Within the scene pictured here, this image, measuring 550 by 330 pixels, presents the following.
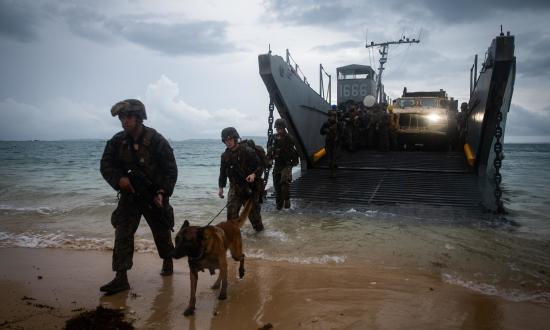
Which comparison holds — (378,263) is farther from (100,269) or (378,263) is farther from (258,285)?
(100,269)

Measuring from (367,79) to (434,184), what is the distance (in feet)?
44.7

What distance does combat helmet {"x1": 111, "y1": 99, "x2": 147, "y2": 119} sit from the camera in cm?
368

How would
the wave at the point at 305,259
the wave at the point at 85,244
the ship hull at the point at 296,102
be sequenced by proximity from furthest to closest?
the ship hull at the point at 296,102 < the wave at the point at 85,244 < the wave at the point at 305,259

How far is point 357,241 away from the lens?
586 cm

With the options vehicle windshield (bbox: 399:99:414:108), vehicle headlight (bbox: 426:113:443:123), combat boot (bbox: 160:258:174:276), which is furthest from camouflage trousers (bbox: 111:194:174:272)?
vehicle windshield (bbox: 399:99:414:108)

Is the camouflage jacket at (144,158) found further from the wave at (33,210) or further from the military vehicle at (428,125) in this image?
the military vehicle at (428,125)

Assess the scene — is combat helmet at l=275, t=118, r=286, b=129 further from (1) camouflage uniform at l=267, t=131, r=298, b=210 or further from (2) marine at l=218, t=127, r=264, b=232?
(2) marine at l=218, t=127, r=264, b=232

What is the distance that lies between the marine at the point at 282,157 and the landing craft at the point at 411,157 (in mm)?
1144

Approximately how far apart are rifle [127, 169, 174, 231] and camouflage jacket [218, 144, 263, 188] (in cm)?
177

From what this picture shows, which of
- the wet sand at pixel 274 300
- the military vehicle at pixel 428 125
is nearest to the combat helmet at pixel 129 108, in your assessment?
the wet sand at pixel 274 300

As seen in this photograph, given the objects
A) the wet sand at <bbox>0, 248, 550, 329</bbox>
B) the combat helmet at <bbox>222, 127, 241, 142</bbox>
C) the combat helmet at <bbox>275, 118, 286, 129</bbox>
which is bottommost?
the wet sand at <bbox>0, 248, 550, 329</bbox>

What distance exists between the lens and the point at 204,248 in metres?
3.20

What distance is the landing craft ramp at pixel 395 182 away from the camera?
28.5ft

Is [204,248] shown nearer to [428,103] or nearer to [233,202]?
[233,202]
